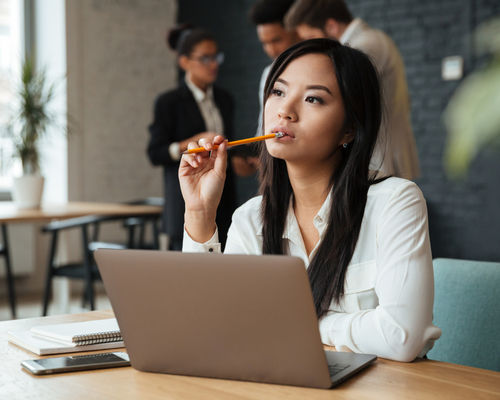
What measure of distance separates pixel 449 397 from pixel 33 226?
495cm

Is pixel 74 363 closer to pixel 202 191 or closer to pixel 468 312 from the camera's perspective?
pixel 202 191

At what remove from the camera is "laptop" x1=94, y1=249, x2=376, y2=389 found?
889 mm

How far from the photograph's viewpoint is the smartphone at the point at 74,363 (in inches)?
40.5

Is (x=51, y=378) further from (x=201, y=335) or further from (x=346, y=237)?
(x=346, y=237)

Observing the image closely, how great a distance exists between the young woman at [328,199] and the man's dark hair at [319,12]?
1409mm

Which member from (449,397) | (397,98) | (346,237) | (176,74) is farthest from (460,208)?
(449,397)

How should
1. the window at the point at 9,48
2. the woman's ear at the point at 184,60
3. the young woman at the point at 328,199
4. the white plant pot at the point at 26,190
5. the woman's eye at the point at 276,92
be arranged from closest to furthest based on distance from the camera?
the young woman at the point at 328,199, the woman's eye at the point at 276,92, the woman's ear at the point at 184,60, the white plant pot at the point at 26,190, the window at the point at 9,48

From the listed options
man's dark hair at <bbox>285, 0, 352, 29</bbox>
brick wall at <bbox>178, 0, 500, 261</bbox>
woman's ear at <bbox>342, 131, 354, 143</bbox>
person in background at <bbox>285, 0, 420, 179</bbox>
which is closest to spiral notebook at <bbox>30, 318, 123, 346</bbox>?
woman's ear at <bbox>342, 131, 354, 143</bbox>

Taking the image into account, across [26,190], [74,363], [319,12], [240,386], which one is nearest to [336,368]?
[240,386]

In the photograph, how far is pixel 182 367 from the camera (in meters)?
1.00

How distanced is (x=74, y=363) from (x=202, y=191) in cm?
50

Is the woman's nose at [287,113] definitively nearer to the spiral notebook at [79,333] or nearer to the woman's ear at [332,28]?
the spiral notebook at [79,333]

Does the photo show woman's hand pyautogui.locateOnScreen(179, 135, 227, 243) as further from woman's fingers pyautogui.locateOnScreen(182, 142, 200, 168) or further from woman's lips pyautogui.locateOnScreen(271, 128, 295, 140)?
woman's lips pyautogui.locateOnScreen(271, 128, 295, 140)

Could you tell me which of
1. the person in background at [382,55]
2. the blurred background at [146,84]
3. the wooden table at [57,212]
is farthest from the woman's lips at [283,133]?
the blurred background at [146,84]
